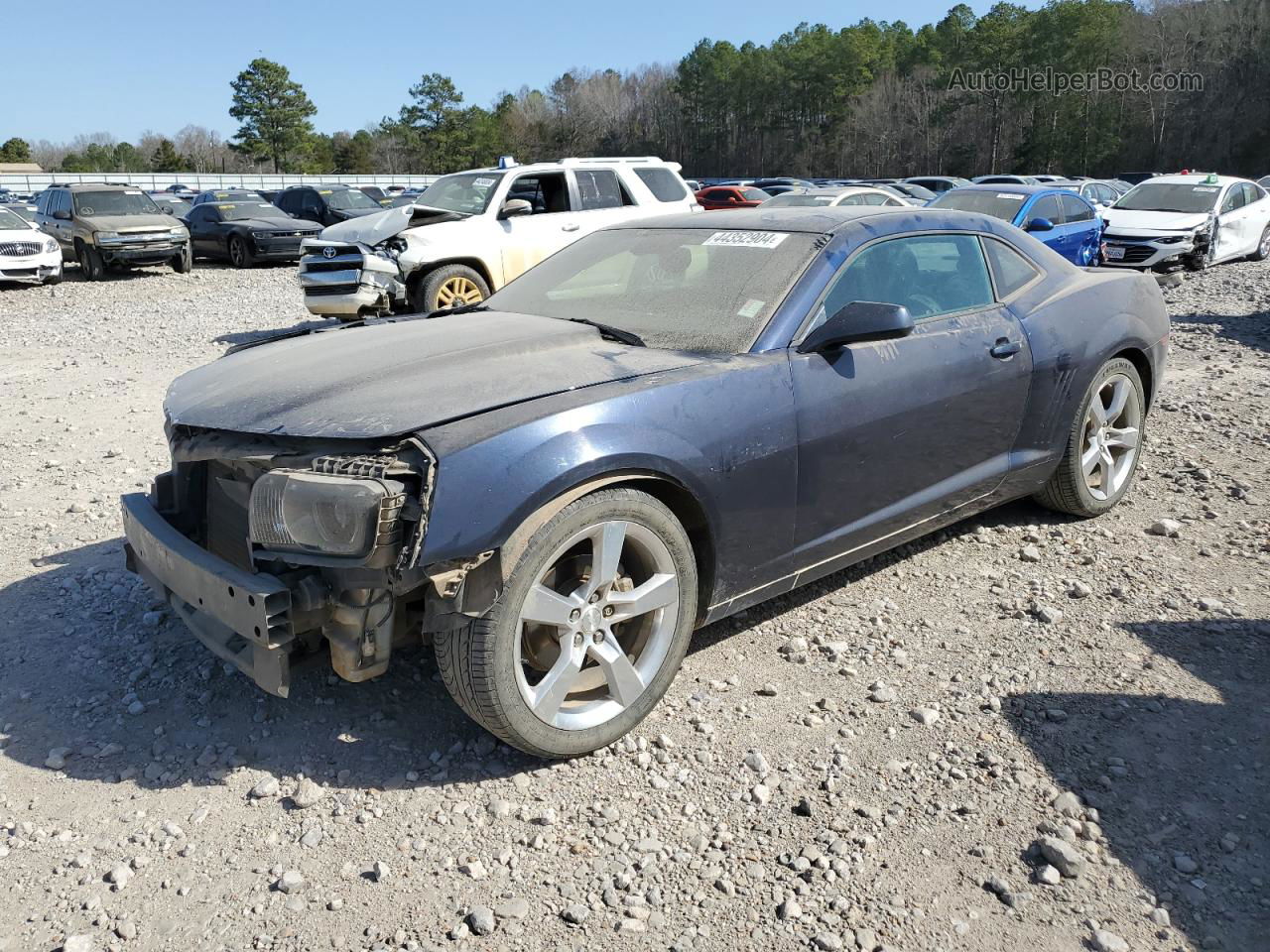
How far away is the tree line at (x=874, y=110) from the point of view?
209 ft

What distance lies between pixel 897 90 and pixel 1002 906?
8684 centimetres

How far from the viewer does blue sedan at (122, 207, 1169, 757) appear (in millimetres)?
2715

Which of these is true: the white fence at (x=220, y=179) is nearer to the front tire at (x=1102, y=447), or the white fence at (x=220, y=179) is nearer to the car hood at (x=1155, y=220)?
the car hood at (x=1155, y=220)

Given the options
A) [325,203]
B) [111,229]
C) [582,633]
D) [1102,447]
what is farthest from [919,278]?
[325,203]

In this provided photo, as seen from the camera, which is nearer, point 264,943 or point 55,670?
point 264,943

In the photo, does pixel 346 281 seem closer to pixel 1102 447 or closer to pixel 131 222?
pixel 1102 447

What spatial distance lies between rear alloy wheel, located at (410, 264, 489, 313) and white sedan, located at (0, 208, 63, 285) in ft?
31.1

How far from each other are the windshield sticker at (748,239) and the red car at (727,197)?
63.6 ft

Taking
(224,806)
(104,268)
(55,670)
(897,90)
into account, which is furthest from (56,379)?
(897,90)

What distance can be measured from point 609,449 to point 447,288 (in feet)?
26.4

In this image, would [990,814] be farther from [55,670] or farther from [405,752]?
[55,670]

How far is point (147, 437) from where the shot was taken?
6594 mm

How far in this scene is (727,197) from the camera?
24516 mm

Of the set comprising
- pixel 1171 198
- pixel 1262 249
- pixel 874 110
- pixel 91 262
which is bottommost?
pixel 91 262
